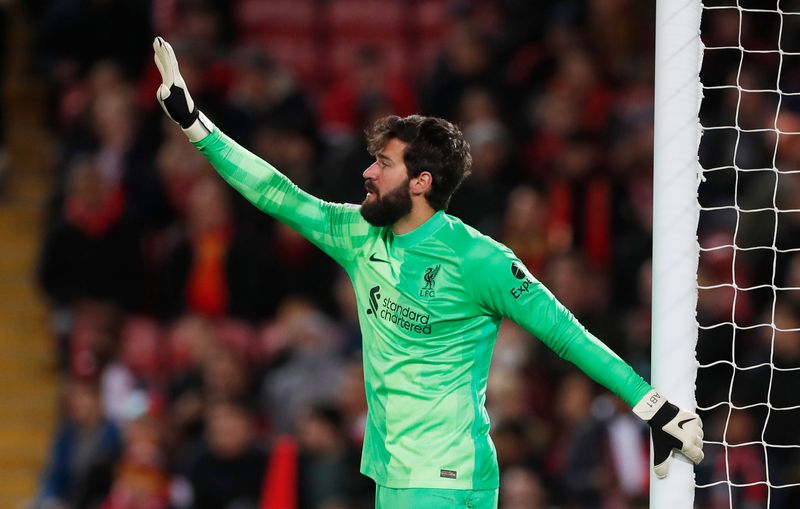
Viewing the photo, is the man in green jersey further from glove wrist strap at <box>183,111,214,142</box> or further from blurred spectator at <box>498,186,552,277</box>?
blurred spectator at <box>498,186,552,277</box>

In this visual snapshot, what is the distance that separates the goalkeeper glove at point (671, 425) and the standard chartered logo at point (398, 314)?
0.74 meters

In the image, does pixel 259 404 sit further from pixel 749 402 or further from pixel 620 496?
pixel 749 402

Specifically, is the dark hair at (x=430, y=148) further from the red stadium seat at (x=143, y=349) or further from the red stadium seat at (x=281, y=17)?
the red stadium seat at (x=281, y=17)

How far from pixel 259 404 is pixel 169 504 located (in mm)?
824

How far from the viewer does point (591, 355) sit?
4469mm

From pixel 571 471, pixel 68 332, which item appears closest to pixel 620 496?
pixel 571 471

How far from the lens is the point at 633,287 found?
8391 millimetres

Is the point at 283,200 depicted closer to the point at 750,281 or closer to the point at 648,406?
the point at 648,406

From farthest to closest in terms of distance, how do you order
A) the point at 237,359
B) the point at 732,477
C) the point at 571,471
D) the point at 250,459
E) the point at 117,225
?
1. the point at 117,225
2. the point at 237,359
3. the point at 250,459
4. the point at 571,471
5. the point at 732,477

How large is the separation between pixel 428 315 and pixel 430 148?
22.0 inches

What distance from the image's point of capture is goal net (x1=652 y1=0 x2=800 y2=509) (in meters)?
7.00

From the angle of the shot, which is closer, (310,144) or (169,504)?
(169,504)

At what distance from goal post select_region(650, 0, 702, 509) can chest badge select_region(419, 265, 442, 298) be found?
31.7 inches

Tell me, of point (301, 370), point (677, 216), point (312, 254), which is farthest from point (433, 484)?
point (312, 254)
